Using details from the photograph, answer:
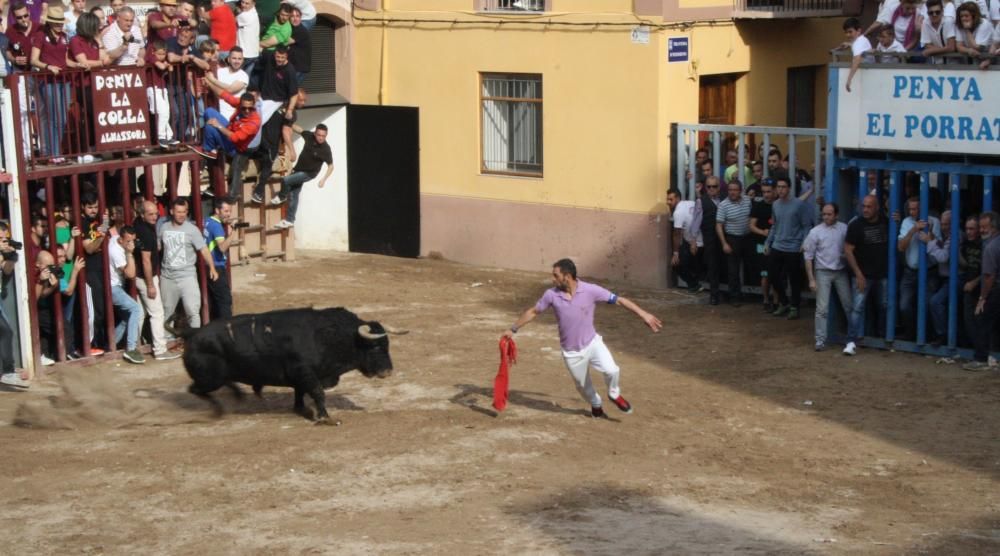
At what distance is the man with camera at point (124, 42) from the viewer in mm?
18391

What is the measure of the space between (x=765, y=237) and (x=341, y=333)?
7217mm

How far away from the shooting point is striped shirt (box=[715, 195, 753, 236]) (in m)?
19.5

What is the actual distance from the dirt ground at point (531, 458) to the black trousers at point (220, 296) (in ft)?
3.60

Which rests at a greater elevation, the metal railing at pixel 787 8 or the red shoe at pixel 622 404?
the metal railing at pixel 787 8

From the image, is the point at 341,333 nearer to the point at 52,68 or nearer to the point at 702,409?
the point at 702,409

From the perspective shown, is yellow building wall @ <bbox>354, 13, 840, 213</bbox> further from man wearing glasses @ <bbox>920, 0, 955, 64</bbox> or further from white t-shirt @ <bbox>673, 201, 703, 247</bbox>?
man wearing glasses @ <bbox>920, 0, 955, 64</bbox>

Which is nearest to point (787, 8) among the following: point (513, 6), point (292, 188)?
point (513, 6)

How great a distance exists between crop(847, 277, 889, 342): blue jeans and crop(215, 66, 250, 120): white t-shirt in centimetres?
850

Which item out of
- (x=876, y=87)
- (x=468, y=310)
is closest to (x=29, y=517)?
(x=468, y=310)

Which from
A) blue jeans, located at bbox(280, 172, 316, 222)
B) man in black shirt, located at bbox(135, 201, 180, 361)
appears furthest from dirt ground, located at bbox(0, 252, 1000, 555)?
blue jeans, located at bbox(280, 172, 316, 222)

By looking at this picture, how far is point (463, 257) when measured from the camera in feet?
78.5

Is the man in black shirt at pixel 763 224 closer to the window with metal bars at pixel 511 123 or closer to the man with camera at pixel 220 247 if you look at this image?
the window with metal bars at pixel 511 123

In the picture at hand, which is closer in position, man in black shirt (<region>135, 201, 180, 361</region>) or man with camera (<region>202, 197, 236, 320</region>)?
man in black shirt (<region>135, 201, 180, 361</region>)

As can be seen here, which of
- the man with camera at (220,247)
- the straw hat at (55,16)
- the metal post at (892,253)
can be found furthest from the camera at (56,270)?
the metal post at (892,253)
